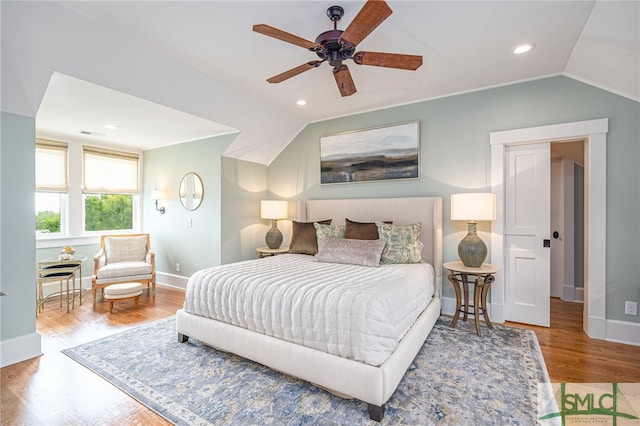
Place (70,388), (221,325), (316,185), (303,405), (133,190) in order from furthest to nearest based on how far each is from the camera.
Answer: (133,190)
(316,185)
(221,325)
(70,388)
(303,405)

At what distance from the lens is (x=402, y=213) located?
388 cm

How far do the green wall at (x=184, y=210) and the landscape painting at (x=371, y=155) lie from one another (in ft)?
5.05

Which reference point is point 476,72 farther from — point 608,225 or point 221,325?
point 221,325

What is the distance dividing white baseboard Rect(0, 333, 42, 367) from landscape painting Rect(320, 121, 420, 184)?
3721 millimetres

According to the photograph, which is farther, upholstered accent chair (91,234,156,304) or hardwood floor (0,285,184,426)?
upholstered accent chair (91,234,156,304)

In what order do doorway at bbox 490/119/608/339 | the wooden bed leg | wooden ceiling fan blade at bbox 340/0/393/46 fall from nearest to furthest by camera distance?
1. wooden ceiling fan blade at bbox 340/0/393/46
2. the wooden bed leg
3. doorway at bbox 490/119/608/339

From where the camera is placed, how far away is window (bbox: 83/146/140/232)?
15.9 feet

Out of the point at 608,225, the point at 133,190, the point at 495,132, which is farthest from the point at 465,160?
the point at 133,190

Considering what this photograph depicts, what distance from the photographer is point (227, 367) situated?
2395mm

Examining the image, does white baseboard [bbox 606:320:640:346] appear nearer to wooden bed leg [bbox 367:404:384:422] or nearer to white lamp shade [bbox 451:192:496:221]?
white lamp shade [bbox 451:192:496:221]

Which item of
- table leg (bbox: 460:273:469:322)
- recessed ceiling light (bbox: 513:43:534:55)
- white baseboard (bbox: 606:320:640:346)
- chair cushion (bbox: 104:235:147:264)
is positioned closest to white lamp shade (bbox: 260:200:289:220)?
chair cushion (bbox: 104:235:147:264)

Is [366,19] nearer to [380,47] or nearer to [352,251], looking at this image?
[380,47]

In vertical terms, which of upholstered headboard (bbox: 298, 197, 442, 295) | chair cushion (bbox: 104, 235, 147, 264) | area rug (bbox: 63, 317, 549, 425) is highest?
upholstered headboard (bbox: 298, 197, 442, 295)

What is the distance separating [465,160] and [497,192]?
53cm
